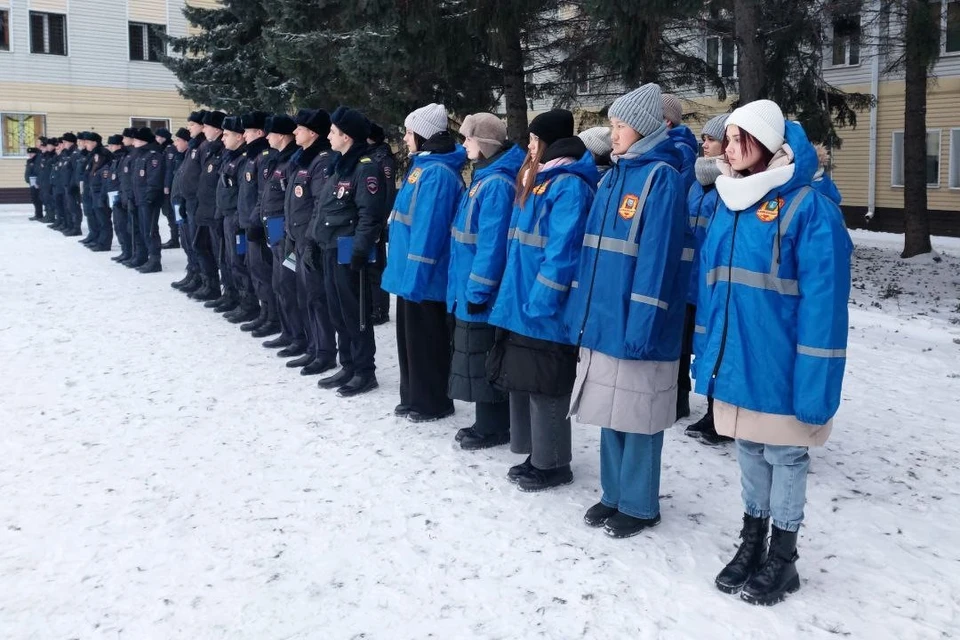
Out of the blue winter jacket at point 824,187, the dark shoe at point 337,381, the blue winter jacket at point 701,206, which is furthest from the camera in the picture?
the dark shoe at point 337,381

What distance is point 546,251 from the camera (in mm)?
4512

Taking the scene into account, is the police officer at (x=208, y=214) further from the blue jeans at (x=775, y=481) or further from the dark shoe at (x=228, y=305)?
the blue jeans at (x=775, y=481)

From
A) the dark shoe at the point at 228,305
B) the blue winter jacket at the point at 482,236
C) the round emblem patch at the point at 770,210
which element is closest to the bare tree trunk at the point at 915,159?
→ the dark shoe at the point at 228,305

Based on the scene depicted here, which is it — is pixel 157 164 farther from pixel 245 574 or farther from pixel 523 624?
pixel 523 624

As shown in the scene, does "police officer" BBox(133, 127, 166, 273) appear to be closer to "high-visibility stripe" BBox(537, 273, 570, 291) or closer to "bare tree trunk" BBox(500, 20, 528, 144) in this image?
"bare tree trunk" BBox(500, 20, 528, 144)

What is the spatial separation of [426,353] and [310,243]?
1.70 meters

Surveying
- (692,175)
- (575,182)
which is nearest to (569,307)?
(575,182)

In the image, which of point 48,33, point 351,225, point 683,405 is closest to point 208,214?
point 351,225

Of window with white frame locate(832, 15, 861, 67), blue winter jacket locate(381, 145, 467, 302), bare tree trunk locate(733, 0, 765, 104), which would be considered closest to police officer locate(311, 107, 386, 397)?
blue winter jacket locate(381, 145, 467, 302)

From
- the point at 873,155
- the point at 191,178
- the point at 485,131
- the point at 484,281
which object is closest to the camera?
the point at 484,281

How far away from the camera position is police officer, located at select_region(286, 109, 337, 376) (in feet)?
24.3

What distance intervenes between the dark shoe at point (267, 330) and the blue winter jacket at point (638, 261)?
5570 millimetres

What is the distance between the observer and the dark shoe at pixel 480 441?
18.6 feet

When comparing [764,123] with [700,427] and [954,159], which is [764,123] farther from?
[954,159]
